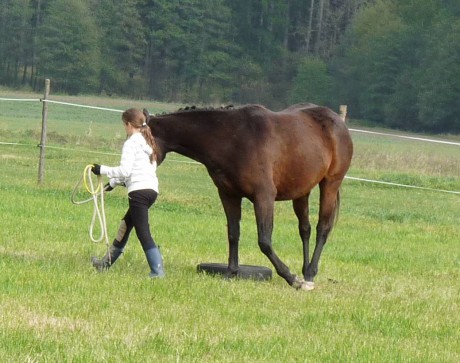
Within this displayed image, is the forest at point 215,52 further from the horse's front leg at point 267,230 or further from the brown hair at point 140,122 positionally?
the brown hair at point 140,122

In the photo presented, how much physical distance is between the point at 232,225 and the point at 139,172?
1235 millimetres

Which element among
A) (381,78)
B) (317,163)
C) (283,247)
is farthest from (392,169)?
(381,78)

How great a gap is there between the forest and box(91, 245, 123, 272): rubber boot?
3177 inches

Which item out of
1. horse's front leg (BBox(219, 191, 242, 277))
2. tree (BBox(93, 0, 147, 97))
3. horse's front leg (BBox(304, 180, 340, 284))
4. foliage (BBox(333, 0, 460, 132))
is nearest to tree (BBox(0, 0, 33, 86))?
tree (BBox(93, 0, 147, 97))

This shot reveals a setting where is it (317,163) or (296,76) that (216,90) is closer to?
(296,76)

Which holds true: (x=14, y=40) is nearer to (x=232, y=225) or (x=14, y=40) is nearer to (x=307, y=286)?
(x=232, y=225)

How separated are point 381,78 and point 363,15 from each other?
10.5 metres

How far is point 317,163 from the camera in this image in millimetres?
9781

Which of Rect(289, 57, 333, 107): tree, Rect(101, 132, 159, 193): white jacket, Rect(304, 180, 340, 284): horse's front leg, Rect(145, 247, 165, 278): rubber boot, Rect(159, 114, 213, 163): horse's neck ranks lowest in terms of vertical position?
Rect(289, 57, 333, 107): tree

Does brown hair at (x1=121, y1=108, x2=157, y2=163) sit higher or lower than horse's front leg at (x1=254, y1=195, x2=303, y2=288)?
higher

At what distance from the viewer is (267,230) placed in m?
9.39

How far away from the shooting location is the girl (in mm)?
9008

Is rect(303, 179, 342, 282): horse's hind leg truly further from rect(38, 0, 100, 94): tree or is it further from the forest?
rect(38, 0, 100, 94): tree

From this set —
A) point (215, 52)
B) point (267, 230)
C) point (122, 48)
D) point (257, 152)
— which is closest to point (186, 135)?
point (257, 152)
